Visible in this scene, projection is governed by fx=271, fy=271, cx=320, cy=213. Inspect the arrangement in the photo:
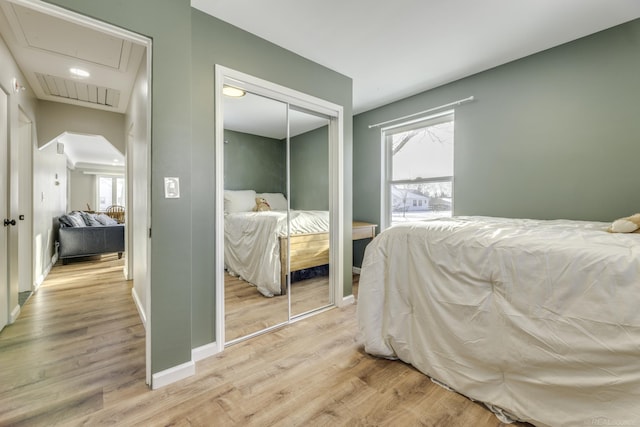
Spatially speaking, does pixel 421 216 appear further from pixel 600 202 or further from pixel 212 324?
pixel 212 324

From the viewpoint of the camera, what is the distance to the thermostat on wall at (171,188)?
1.61 m

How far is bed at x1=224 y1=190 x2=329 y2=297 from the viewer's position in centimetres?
226

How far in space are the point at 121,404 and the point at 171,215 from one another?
3.43 feet

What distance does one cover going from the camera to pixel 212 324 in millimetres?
1951

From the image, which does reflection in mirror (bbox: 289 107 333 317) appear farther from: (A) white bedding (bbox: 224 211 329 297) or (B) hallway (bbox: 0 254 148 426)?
(B) hallway (bbox: 0 254 148 426)

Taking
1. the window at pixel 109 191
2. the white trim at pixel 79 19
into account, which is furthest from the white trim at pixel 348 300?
the window at pixel 109 191

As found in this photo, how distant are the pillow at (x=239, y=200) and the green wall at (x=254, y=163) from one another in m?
0.04

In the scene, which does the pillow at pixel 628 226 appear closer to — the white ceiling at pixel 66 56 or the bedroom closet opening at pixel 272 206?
the bedroom closet opening at pixel 272 206

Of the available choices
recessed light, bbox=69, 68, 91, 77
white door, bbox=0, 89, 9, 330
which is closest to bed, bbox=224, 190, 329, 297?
white door, bbox=0, 89, 9, 330

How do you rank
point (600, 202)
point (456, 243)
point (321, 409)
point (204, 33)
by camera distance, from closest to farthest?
point (321, 409)
point (456, 243)
point (204, 33)
point (600, 202)

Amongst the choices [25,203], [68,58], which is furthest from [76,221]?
[68,58]

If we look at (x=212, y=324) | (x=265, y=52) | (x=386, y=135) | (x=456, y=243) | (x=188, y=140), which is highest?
(x=265, y=52)

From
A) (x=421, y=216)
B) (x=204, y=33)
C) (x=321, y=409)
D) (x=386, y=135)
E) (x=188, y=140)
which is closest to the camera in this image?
(x=321, y=409)

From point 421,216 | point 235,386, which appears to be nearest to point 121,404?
point 235,386
